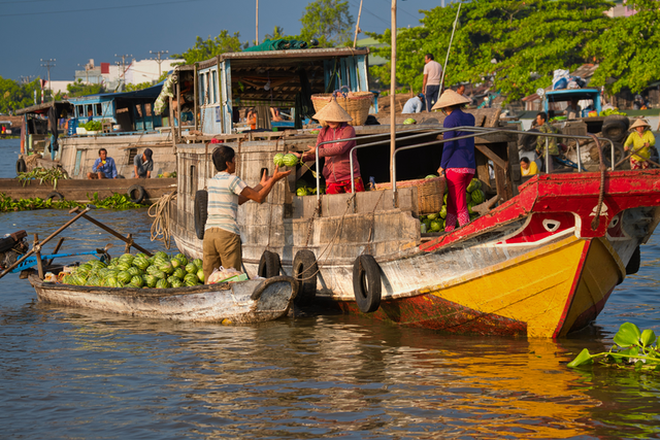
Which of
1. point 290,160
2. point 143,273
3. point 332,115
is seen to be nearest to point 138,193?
point 143,273

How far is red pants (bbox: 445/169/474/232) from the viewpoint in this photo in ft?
24.3

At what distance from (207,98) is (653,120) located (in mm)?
46150

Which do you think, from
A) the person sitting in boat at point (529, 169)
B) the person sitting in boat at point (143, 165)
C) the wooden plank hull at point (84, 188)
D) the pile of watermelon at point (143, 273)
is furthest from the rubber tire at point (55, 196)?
the person sitting in boat at point (529, 169)

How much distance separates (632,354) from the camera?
5.75m

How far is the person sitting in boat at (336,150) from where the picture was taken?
7730 mm

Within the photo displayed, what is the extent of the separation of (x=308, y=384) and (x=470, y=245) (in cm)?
211

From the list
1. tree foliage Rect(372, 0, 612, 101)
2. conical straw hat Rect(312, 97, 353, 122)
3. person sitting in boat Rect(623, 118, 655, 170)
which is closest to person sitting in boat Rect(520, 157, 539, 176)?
person sitting in boat Rect(623, 118, 655, 170)

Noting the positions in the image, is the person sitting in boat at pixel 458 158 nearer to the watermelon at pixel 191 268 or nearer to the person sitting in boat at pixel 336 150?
the person sitting in boat at pixel 336 150

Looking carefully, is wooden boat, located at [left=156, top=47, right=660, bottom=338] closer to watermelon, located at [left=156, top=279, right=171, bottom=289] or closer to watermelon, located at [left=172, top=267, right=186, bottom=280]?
watermelon, located at [left=172, top=267, right=186, bottom=280]

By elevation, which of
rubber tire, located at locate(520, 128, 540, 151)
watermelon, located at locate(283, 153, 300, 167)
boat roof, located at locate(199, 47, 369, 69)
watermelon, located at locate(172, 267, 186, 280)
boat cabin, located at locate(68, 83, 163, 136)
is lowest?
watermelon, located at locate(172, 267, 186, 280)

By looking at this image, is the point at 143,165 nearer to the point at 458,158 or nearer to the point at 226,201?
the point at 226,201

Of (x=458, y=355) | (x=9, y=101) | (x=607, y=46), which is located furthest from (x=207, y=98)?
(x=9, y=101)

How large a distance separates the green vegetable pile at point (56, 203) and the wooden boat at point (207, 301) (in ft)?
43.0

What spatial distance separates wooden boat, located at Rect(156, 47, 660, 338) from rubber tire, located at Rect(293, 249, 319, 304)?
1cm
